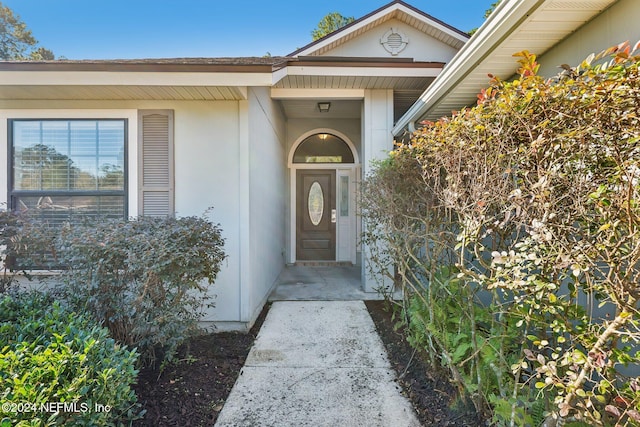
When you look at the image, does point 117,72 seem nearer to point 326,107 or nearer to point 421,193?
point 421,193

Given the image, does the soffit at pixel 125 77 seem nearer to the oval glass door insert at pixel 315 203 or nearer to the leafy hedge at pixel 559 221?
the leafy hedge at pixel 559 221

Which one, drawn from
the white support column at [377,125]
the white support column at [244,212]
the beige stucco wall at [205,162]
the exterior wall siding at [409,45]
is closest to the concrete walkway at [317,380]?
the white support column at [244,212]

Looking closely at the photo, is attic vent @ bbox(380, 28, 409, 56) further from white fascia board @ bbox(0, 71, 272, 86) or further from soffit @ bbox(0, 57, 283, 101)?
white fascia board @ bbox(0, 71, 272, 86)

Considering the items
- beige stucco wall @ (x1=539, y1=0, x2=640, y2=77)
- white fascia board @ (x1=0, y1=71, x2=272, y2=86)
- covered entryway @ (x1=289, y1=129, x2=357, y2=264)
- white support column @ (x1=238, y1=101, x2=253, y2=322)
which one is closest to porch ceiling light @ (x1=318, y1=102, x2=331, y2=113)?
covered entryway @ (x1=289, y1=129, x2=357, y2=264)

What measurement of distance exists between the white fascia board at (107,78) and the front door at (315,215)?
451 cm

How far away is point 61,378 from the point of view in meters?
1.58

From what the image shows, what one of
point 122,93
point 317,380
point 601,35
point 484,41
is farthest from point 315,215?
point 601,35

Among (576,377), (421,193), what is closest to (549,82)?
(576,377)

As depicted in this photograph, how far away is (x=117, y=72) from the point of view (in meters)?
3.26

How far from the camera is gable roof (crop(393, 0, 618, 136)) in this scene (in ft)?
7.48

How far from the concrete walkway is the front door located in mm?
3643

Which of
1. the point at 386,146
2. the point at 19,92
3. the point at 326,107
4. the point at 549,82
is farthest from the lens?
the point at 326,107

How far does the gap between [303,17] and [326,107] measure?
19.3 feet

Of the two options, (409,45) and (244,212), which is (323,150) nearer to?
(409,45)
